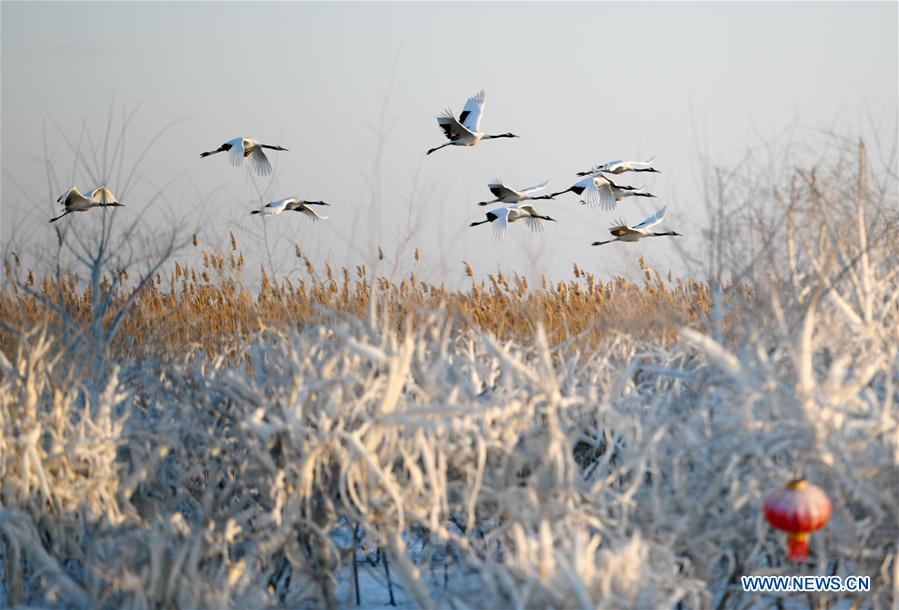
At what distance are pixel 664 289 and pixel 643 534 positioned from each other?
578 centimetres

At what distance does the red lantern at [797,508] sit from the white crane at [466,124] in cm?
693

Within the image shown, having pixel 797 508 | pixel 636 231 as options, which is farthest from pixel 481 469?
pixel 636 231

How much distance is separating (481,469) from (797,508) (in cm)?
85

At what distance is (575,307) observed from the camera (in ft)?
30.4

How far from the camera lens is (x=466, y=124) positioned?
31.7ft

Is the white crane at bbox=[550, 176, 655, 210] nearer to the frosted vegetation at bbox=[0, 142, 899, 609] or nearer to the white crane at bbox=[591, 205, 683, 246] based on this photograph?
the white crane at bbox=[591, 205, 683, 246]

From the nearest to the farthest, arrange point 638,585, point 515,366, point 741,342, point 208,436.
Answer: point 638,585, point 515,366, point 208,436, point 741,342

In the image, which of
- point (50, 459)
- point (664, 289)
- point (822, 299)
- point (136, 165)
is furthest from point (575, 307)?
point (50, 459)

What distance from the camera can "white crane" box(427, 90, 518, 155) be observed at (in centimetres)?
955

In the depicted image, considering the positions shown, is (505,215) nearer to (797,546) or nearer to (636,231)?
(636,231)

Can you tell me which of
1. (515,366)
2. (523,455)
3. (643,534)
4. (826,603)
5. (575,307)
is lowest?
(826,603)

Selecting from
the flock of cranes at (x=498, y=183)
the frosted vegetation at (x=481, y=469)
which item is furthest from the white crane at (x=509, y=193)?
the frosted vegetation at (x=481, y=469)

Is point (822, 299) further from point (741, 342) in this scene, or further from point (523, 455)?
point (523, 455)

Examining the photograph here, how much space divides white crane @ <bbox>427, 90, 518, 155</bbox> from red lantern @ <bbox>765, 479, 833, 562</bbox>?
693 cm
